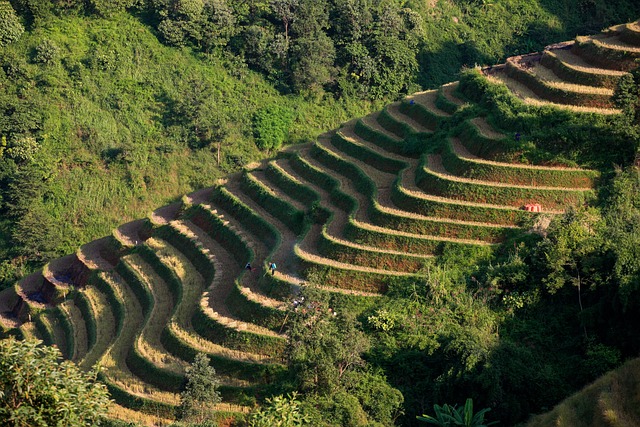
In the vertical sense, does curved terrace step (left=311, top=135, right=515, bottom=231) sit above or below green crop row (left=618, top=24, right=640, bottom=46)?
below

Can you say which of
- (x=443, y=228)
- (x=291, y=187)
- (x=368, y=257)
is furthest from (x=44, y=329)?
(x=443, y=228)

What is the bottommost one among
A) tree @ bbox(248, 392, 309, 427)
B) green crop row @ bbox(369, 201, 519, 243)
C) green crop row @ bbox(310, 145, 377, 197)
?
tree @ bbox(248, 392, 309, 427)

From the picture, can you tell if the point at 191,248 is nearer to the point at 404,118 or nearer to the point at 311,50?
the point at 404,118

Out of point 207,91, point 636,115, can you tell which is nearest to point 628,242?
point 636,115

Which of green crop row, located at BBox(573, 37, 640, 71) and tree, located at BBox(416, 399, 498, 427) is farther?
green crop row, located at BBox(573, 37, 640, 71)

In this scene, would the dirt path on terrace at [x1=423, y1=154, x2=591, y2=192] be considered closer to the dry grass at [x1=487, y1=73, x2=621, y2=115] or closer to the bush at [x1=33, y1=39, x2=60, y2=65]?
the dry grass at [x1=487, y1=73, x2=621, y2=115]

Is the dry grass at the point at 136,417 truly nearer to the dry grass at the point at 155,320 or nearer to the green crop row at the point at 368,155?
the dry grass at the point at 155,320

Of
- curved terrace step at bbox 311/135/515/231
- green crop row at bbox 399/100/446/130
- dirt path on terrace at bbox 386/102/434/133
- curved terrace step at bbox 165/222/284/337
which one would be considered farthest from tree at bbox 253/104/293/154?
curved terrace step at bbox 165/222/284/337
